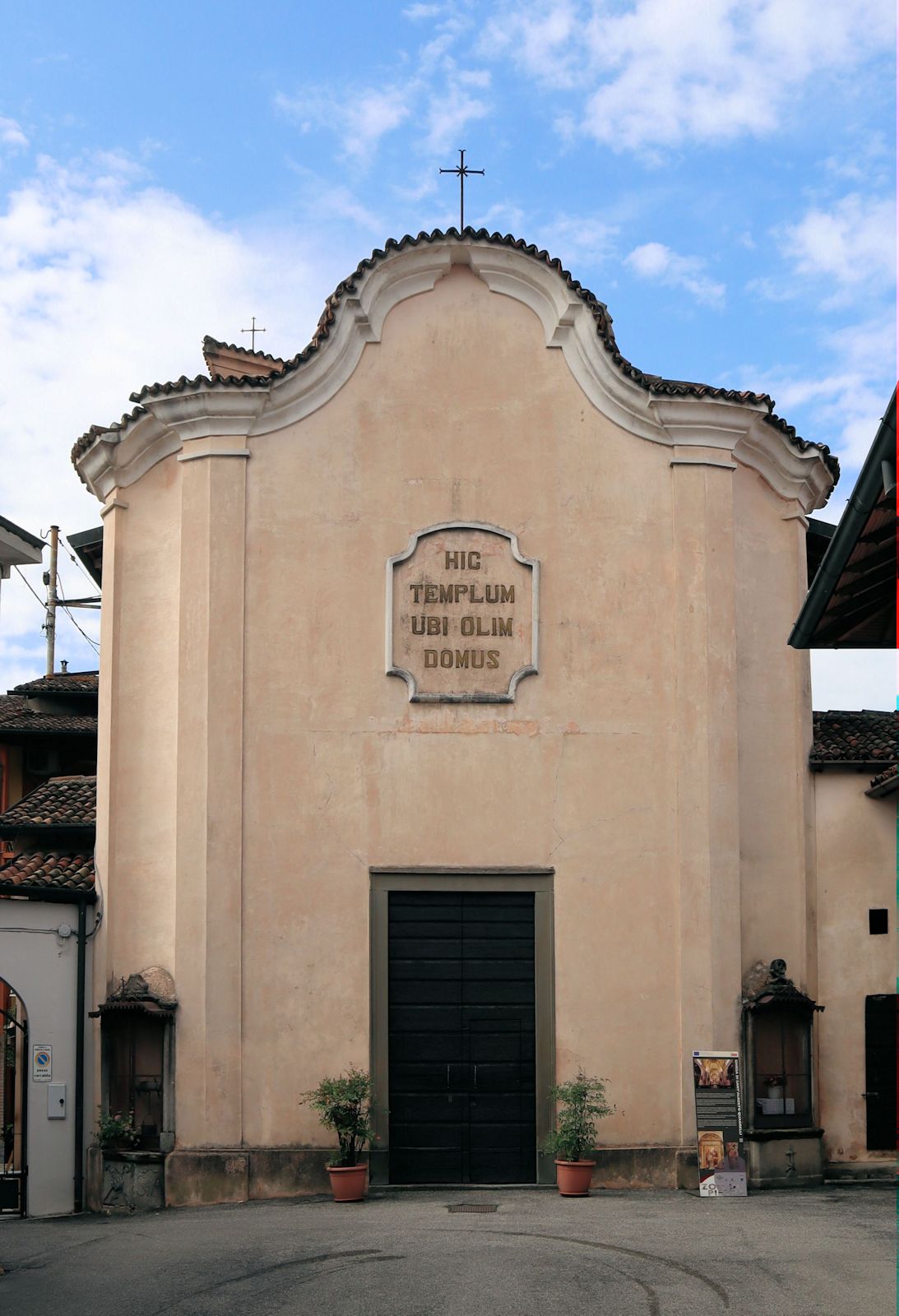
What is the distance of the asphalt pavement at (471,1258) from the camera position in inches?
466

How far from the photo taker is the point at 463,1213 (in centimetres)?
1573

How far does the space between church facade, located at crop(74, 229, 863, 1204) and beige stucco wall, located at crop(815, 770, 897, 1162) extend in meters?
0.31

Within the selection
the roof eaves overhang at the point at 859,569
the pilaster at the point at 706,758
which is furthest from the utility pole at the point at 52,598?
the roof eaves overhang at the point at 859,569

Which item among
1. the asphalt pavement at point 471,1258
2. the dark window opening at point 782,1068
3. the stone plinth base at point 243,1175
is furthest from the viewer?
the dark window opening at point 782,1068

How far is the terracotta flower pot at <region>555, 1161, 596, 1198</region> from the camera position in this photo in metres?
16.7

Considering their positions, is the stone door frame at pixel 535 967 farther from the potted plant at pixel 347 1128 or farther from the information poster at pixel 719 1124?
the information poster at pixel 719 1124

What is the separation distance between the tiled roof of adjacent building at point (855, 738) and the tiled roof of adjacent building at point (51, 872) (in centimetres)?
802

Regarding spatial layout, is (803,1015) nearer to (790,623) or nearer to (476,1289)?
(790,623)

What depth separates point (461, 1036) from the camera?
17750mm

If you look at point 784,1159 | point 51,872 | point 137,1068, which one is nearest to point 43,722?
point 51,872

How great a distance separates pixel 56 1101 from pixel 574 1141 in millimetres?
5385

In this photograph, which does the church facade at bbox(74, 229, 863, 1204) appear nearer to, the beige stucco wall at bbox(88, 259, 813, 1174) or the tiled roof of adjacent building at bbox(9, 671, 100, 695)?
the beige stucco wall at bbox(88, 259, 813, 1174)

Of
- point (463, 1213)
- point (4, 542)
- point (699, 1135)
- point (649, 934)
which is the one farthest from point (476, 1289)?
point (4, 542)

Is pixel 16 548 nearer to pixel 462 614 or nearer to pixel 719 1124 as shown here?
pixel 462 614
